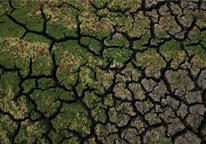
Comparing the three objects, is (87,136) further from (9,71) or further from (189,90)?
(189,90)

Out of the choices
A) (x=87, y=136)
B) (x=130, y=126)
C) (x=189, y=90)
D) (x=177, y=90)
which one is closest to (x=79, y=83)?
(x=87, y=136)

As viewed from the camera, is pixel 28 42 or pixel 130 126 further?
pixel 28 42

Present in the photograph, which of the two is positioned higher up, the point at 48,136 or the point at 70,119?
the point at 70,119

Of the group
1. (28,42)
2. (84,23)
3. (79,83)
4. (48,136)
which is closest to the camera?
(48,136)

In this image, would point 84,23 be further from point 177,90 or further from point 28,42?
point 177,90

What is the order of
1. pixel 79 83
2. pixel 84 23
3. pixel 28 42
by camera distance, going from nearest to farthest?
pixel 79 83 → pixel 28 42 → pixel 84 23

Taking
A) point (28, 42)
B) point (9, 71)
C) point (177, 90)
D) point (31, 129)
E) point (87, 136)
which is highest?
point (177, 90)

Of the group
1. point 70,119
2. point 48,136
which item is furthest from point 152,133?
point 48,136
